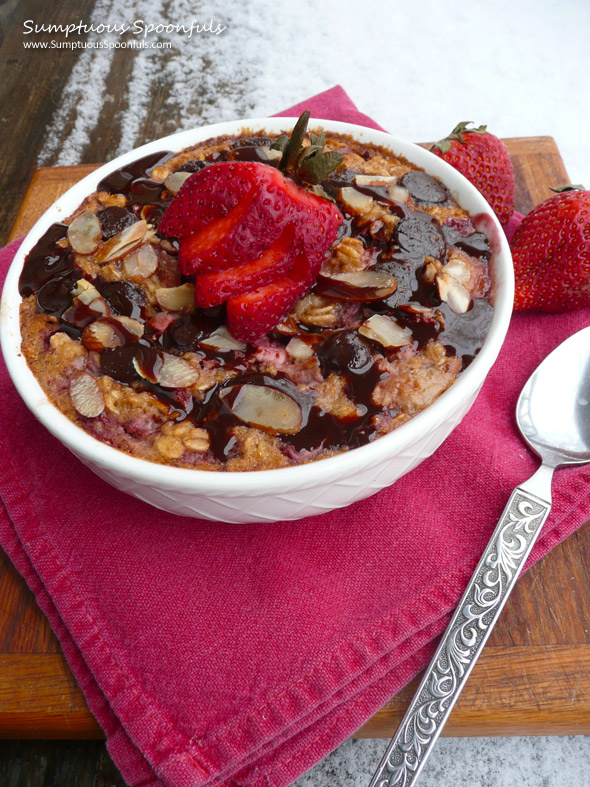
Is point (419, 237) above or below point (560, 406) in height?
above

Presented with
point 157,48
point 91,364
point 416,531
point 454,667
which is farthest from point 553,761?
point 157,48

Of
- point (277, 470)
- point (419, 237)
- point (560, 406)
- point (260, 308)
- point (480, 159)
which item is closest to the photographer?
point (277, 470)

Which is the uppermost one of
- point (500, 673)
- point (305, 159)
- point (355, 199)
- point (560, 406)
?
point (305, 159)

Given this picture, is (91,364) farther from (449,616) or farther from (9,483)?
(449,616)

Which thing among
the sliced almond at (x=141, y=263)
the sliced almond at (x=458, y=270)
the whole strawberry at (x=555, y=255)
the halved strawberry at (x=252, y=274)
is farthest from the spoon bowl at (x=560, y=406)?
the sliced almond at (x=141, y=263)

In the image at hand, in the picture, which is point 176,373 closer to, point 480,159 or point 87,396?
point 87,396

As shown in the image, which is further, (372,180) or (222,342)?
(372,180)

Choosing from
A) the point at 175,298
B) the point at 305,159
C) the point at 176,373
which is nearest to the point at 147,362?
the point at 176,373
